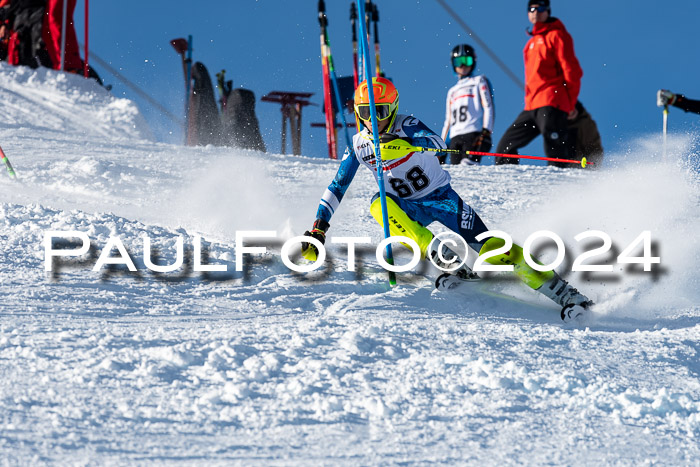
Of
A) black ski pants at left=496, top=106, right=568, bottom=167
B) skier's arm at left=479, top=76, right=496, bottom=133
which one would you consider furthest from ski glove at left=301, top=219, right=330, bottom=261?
skier's arm at left=479, top=76, right=496, bottom=133

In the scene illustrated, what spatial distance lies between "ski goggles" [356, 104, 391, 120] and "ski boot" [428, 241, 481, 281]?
0.82 m

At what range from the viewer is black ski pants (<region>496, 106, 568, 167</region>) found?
26.8ft

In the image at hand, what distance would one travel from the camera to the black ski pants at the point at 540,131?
817 cm

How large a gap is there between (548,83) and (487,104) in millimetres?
766

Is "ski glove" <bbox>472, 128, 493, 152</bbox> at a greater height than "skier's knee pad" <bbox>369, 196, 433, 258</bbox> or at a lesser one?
greater

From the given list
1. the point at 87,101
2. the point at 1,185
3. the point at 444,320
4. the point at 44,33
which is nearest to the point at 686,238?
the point at 444,320

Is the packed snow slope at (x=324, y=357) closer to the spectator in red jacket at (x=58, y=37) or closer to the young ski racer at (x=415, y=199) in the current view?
the young ski racer at (x=415, y=199)

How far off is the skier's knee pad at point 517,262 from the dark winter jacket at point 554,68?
3.91 m

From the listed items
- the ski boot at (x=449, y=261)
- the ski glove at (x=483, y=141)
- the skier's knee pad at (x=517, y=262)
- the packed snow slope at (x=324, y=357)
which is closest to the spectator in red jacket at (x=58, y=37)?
the packed snow slope at (x=324, y=357)

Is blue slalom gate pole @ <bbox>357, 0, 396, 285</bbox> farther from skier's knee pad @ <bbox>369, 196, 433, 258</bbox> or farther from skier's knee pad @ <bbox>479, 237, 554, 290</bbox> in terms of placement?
skier's knee pad @ <bbox>479, 237, 554, 290</bbox>

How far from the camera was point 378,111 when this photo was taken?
15.6 feet

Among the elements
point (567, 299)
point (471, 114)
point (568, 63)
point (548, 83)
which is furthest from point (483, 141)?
point (567, 299)

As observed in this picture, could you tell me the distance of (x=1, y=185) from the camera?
7.38m

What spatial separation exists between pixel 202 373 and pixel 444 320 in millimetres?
1493
